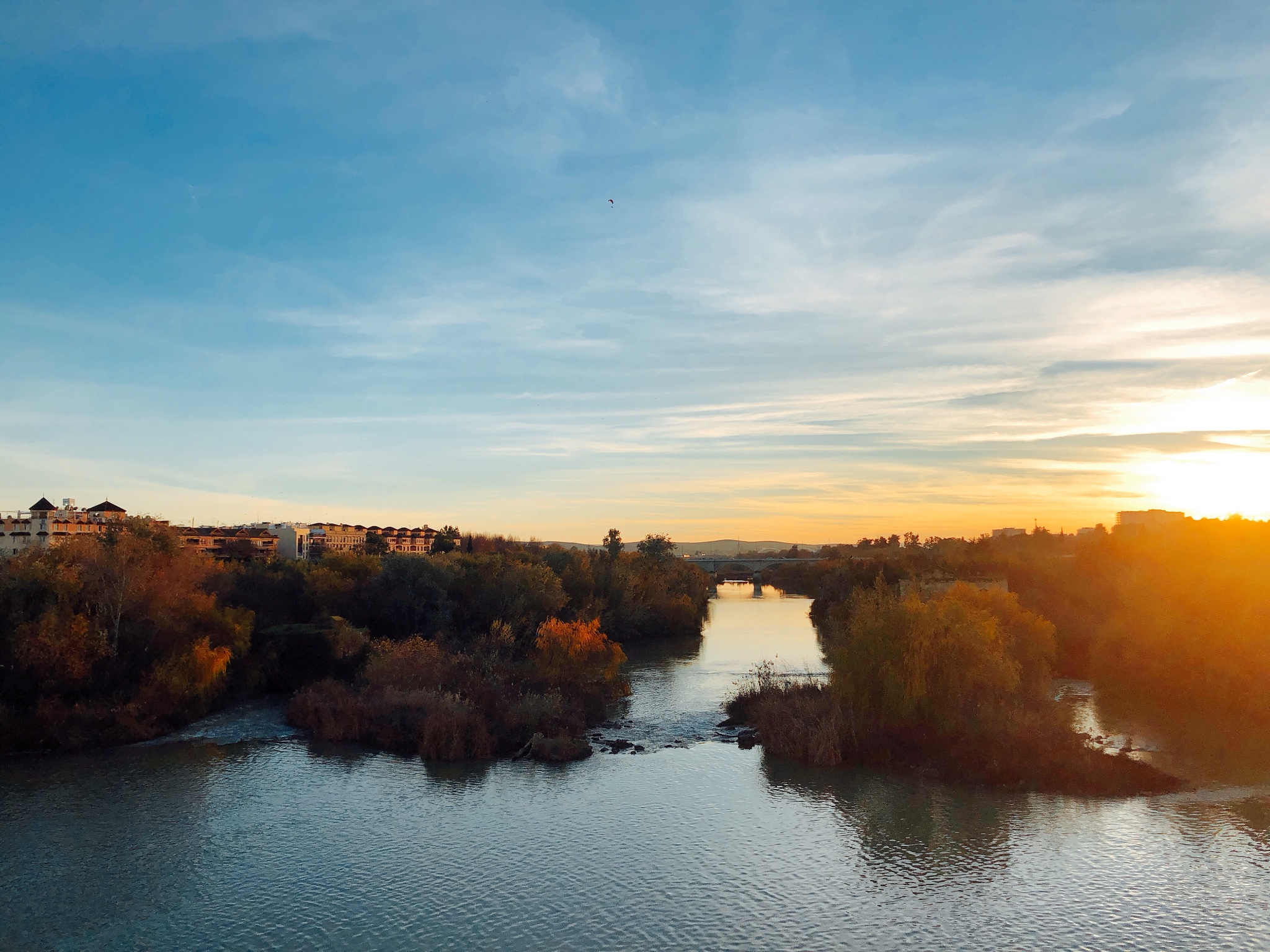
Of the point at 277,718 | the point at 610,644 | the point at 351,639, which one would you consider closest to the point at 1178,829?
the point at 610,644

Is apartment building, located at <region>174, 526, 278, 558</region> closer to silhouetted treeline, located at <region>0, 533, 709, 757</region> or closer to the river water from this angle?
silhouetted treeline, located at <region>0, 533, 709, 757</region>

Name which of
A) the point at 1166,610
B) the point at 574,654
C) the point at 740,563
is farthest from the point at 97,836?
the point at 740,563

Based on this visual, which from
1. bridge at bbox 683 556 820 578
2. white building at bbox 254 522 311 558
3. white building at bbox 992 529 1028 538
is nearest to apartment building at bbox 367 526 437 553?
white building at bbox 254 522 311 558

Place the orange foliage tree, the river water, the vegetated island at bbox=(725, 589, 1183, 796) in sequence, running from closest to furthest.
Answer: the river water, the vegetated island at bbox=(725, 589, 1183, 796), the orange foliage tree

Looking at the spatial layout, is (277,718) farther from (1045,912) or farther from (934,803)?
(1045,912)

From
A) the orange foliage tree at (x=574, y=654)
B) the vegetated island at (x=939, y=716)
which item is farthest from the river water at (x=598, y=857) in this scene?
the orange foliage tree at (x=574, y=654)

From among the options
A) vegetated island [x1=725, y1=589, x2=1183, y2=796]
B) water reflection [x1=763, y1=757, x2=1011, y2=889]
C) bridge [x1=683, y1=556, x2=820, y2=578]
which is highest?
bridge [x1=683, y1=556, x2=820, y2=578]

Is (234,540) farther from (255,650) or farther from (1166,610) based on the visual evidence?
(1166,610)
